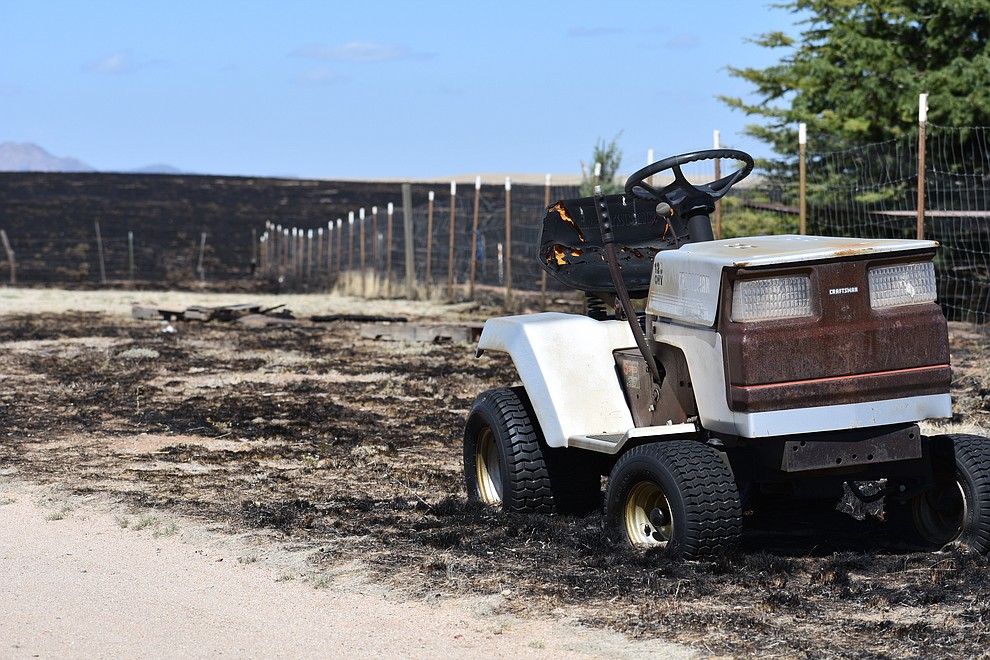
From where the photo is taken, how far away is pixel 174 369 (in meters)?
14.4

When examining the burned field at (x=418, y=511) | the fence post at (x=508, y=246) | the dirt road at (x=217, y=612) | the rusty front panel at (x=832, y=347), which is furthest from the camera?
the fence post at (x=508, y=246)

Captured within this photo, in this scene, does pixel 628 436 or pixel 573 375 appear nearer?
pixel 628 436

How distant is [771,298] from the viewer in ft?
17.9

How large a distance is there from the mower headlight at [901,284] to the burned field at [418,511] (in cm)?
115

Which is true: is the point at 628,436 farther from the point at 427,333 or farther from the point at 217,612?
the point at 427,333

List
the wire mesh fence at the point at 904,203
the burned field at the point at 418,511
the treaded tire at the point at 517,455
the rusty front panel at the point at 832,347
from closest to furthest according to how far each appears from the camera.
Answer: the burned field at the point at 418,511, the rusty front panel at the point at 832,347, the treaded tire at the point at 517,455, the wire mesh fence at the point at 904,203

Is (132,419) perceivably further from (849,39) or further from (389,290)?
(389,290)

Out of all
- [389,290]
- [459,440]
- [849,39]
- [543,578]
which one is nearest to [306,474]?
[459,440]

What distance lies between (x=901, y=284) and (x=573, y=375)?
65.2 inches

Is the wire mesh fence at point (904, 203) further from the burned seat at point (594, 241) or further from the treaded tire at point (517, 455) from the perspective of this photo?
the treaded tire at point (517, 455)

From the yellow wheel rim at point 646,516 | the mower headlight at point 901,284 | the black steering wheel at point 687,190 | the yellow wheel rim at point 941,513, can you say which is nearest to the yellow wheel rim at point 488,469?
the yellow wheel rim at point 646,516

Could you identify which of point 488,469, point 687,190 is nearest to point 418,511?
point 488,469

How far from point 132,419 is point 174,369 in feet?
11.7

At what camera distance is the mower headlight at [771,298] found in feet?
17.9
